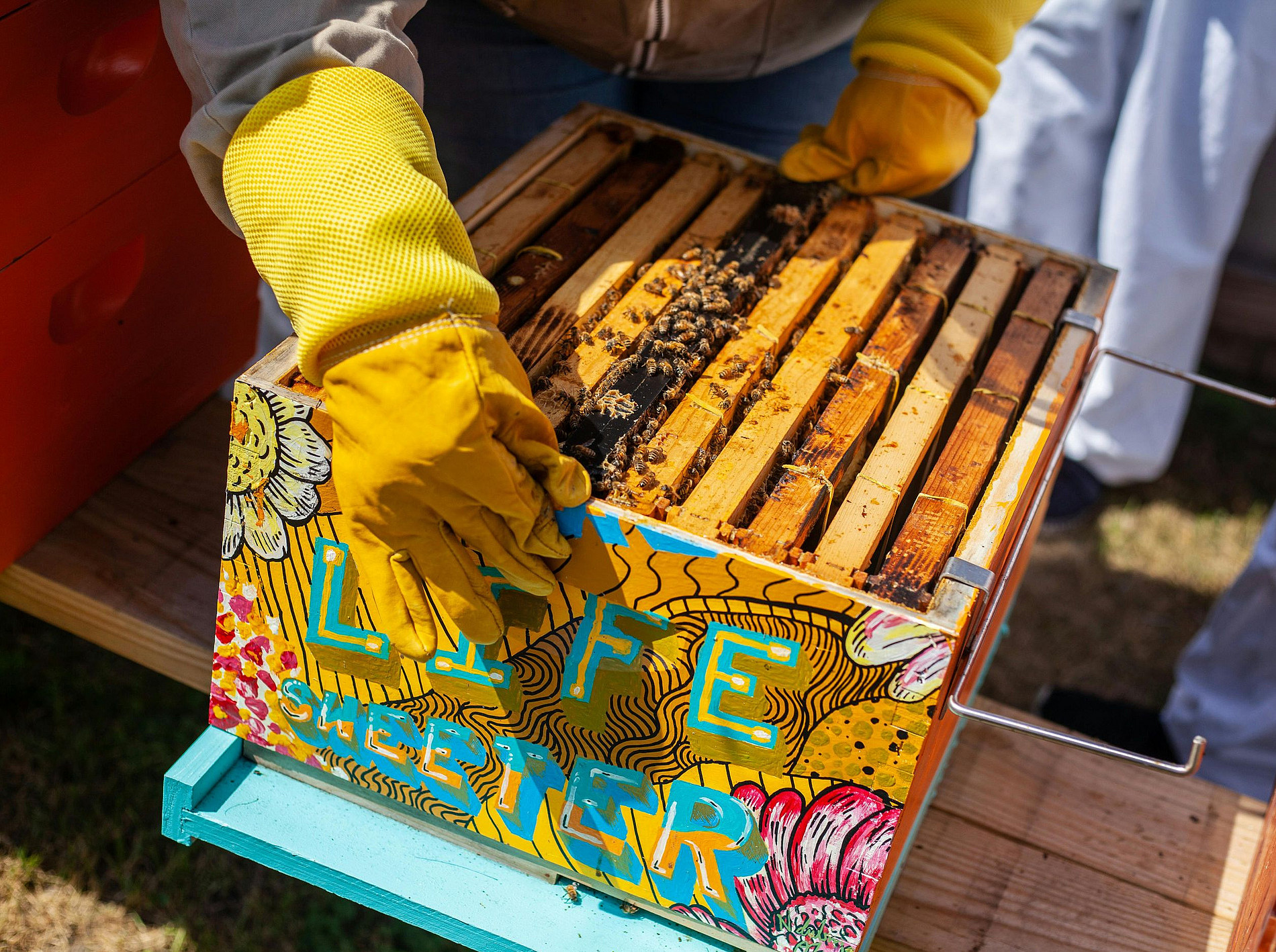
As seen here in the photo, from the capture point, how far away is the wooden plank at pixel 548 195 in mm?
1496

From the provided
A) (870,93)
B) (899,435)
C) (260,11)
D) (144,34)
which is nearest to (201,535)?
(144,34)

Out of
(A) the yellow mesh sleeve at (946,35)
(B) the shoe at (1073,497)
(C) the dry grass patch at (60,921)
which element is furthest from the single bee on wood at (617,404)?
(B) the shoe at (1073,497)

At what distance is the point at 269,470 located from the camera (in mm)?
1243

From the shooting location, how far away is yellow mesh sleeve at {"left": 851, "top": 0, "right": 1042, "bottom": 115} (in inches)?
66.0

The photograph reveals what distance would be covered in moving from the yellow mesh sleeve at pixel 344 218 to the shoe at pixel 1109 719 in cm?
198

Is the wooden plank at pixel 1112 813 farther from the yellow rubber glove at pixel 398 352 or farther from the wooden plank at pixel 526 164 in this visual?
the wooden plank at pixel 526 164

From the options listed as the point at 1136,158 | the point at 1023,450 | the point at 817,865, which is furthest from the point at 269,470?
the point at 1136,158

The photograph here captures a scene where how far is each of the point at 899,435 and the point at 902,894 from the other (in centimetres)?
69

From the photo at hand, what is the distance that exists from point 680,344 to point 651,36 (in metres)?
0.66

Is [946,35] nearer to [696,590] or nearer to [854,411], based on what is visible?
[854,411]

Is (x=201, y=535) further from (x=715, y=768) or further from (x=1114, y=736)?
(x=1114, y=736)

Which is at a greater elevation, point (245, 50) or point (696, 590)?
point (245, 50)

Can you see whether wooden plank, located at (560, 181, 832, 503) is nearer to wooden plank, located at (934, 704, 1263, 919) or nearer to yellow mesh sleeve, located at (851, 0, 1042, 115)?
yellow mesh sleeve, located at (851, 0, 1042, 115)

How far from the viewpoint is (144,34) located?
155 cm
